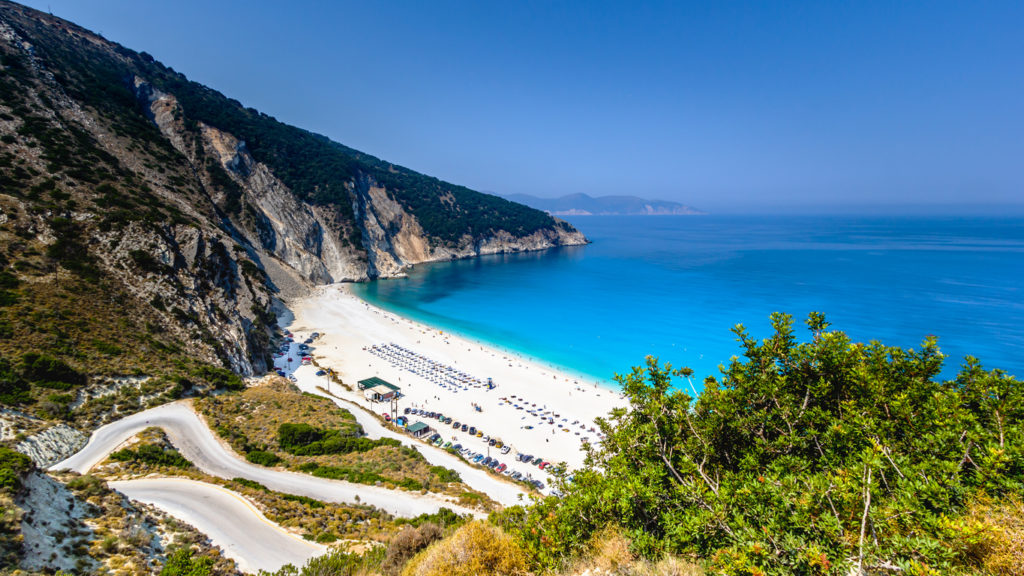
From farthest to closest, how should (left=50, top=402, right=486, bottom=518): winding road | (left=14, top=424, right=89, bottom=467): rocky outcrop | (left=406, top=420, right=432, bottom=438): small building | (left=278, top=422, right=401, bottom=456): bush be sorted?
(left=406, top=420, right=432, bottom=438): small building → (left=278, top=422, right=401, bottom=456): bush → (left=50, top=402, right=486, bottom=518): winding road → (left=14, top=424, right=89, bottom=467): rocky outcrop

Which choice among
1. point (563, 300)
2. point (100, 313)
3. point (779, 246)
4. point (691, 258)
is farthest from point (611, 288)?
point (779, 246)

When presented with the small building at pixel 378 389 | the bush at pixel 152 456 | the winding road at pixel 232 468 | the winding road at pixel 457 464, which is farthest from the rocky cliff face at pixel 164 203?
the winding road at pixel 457 464

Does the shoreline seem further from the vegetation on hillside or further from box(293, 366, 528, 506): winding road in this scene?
the vegetation on hillside

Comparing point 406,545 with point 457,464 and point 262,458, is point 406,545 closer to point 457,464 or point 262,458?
point 262,458

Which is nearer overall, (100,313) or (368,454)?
(368,454)

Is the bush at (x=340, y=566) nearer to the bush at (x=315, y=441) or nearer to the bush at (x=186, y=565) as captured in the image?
the bush at (x=186, y=565)

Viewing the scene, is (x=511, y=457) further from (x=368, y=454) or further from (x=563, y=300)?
(x=563, y=300)

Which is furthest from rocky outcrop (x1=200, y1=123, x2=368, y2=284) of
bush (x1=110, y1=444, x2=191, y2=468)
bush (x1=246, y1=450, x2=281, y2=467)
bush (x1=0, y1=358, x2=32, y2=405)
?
bush (x1=246, y1=450, x2=281, y2=467)

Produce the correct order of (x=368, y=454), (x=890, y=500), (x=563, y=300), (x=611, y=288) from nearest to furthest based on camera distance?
(x=890, y=500), (x=368, y=454), (x=563, y=300), (x=611, y=288)
